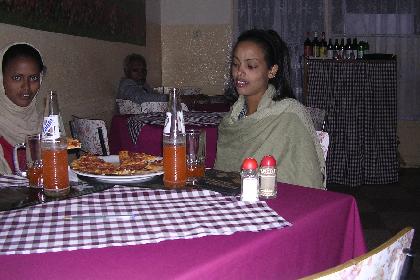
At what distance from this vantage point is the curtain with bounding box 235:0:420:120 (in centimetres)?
593

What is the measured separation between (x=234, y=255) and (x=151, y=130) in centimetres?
220

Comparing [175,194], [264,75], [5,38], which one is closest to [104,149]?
[5,38]

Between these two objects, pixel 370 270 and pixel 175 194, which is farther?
pixel 175 194

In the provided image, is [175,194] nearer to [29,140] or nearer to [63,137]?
[63,137]

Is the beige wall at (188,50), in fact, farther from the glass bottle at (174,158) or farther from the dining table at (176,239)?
the dining table at (176,239)

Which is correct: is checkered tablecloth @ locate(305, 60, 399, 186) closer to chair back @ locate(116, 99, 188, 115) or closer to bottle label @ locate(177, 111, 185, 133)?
chair back @ locate(116, 99, 188, 115)

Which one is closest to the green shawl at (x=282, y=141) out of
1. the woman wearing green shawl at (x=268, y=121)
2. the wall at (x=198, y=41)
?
the woman wearing green shawl at (x=268, y=121)

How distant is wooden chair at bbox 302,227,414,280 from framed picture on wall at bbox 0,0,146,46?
3.00 meters

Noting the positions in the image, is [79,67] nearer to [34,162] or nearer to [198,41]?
[198,41]

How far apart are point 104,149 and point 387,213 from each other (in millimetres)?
2304

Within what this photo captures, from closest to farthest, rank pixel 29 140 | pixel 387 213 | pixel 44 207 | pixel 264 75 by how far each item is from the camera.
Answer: pixel 44 207
pixel 29 140
pixel 264 75
pixel 387 213

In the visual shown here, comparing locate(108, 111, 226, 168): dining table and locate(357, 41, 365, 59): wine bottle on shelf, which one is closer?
locate(108, 111, 226, 168): dining table

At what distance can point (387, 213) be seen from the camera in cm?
401

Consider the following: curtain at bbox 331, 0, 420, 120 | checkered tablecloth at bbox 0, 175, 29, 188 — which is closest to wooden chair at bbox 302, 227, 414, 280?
checkered tablecloth at bbox 0, 175, 29, 188
